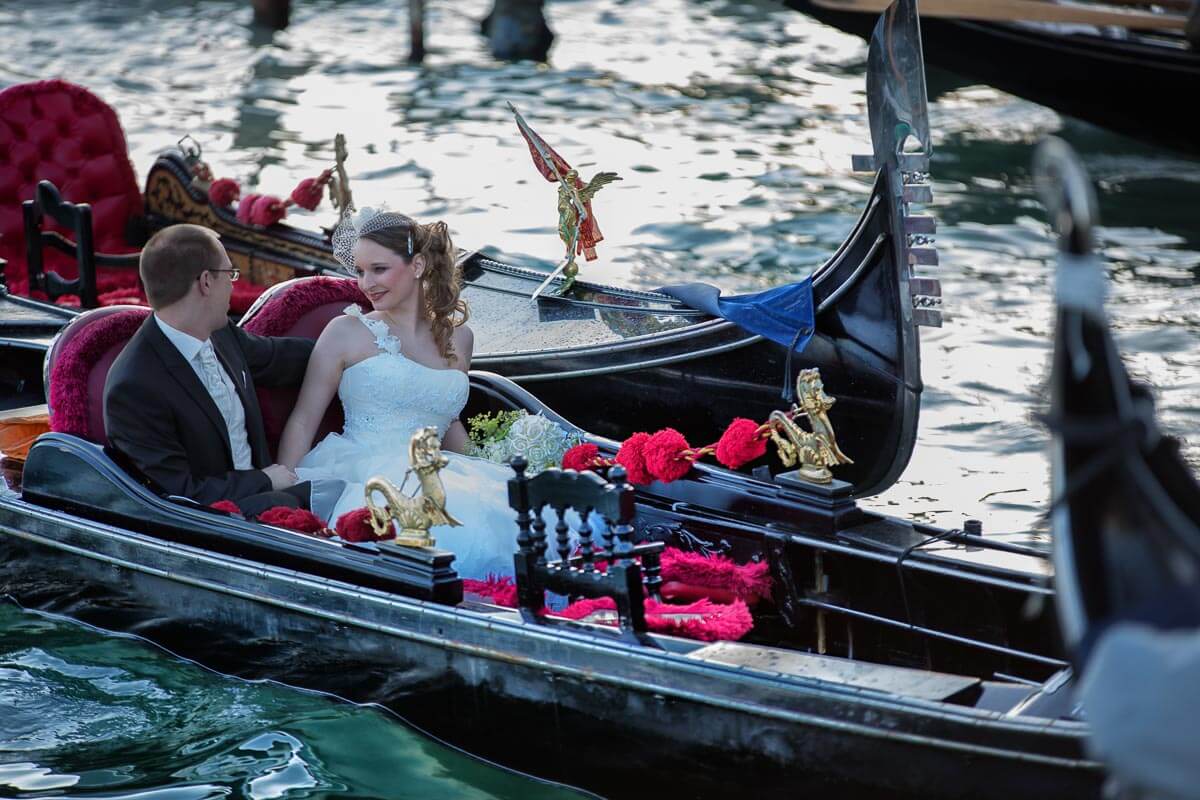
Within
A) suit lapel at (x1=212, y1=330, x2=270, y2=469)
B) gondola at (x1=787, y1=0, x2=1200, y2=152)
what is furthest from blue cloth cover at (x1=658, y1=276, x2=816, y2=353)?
gondola at (x1=787, y1=0, x2=1200, y2=152)

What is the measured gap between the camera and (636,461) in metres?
3.05

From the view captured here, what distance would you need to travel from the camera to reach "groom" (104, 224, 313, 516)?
2.91 metres

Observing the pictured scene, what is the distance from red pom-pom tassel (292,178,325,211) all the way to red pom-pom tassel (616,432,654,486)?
7.30ft

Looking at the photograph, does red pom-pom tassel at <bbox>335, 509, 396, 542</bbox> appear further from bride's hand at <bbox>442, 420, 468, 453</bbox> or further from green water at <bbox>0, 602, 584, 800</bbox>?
bride's hand at <bbox>442, 420, 468, 453</bbox>

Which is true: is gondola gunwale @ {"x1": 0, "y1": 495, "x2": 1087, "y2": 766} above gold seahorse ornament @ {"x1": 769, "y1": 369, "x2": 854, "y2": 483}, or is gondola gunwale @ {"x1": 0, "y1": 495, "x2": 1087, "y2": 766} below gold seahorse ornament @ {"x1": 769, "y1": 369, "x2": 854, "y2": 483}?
below

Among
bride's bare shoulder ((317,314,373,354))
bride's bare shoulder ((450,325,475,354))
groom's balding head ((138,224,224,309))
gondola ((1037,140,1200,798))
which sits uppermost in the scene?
gondola ((1037,140,1200,798))

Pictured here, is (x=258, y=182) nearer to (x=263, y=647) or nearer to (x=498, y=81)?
(x=498, y=81)

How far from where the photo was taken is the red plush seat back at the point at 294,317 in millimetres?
3230

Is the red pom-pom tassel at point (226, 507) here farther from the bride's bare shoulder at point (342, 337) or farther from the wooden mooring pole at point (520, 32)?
the wooden mooring pole at point (520, 32)

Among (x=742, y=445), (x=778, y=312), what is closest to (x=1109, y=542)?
(x=742, y=445)

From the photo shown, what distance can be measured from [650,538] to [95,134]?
111 inches

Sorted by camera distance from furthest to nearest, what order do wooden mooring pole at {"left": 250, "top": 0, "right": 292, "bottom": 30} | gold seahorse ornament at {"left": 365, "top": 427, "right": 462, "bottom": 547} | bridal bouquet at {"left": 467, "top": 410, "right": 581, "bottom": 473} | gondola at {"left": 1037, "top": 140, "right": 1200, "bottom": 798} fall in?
wooden mooring pole at {"left": 250, "top": 0, "right": 292, "bottom": 30}
bridal bouquet at {"left": 467, "top": 410, "right": 581, "bottom": 473}
gold seahorse ornament at {"left": 365, "top": 427, "right": 462, "bottom": 547}
gondola at {"left": 1037, "top": 140, "right": 1200, "bottom": 798}

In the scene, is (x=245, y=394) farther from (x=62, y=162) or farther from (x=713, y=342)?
(x=62, y=162)

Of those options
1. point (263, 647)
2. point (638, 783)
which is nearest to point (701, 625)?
point (638, 783)
